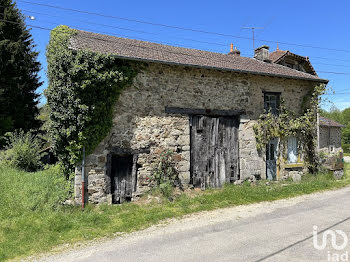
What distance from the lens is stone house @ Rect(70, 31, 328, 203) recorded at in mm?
7184

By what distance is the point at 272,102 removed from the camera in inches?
395

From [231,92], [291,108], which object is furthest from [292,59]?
[231,92]

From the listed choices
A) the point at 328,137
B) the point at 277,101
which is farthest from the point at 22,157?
the point at 328,137

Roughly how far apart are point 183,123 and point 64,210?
4.48m

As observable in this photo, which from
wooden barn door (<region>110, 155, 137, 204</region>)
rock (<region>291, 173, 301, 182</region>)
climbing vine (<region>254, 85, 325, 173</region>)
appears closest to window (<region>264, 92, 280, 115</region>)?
climbing vine (<region>254, 85, 325, 173</region>)

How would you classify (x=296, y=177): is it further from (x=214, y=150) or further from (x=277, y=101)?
(x=214, y=150)

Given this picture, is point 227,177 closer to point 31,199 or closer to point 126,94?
point 126,94

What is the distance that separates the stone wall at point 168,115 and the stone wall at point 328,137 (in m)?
15.5

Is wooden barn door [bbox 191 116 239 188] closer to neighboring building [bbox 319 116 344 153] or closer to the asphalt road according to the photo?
the asphalt road

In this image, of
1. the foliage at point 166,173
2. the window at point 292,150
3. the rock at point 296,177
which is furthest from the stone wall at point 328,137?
the foliage at point 166,173

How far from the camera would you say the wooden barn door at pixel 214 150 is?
8.31 metres

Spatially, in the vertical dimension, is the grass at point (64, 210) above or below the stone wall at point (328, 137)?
below

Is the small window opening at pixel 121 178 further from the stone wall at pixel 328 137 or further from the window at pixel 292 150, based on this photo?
the stone wall at pixel 328 137

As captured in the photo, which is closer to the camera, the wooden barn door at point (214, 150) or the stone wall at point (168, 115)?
the stone wall at point (168, 115)
